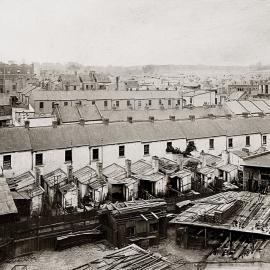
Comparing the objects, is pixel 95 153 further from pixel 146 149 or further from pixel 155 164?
pixel 155 164

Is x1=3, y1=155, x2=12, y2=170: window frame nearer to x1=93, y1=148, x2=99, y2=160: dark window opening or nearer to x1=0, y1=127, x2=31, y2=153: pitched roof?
x1=0, y1=127, x2=31, y2=153: pitched roof

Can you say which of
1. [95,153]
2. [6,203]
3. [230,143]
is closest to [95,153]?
[95,153]

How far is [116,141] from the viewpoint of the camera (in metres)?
39.6

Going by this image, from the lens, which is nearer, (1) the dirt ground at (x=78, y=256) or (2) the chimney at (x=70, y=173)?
(1) the dirt ground at (x=78, y=256)

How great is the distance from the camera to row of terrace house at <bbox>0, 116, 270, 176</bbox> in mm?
35156

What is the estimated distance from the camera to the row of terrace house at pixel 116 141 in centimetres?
3516

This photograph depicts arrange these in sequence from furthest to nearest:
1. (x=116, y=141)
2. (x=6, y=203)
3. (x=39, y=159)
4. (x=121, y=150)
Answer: (x=121, y=150), (x=116, y=141), (x=39, y=159), (x=6, y=203)

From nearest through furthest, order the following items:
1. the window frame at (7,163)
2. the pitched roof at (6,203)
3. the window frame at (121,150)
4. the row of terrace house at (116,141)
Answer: the pitched roof at (6,203) < the window frame at (7,163) < the row of terrace house at (116,141) < the window frame at (121,150)

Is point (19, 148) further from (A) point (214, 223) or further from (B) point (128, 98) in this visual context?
(B) point (128, 98)

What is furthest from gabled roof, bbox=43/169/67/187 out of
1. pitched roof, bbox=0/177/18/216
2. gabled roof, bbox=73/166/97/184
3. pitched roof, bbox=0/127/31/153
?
pitched roof, bbox=0/177/18/216

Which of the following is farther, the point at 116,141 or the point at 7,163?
the point at 116,141

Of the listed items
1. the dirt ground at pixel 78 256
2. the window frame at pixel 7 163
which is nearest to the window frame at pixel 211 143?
the dirt ground at pixel 78 256

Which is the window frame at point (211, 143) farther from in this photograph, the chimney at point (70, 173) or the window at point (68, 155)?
the chimney at point (70, 173)

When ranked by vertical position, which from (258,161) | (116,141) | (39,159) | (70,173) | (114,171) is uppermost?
(116,141)
